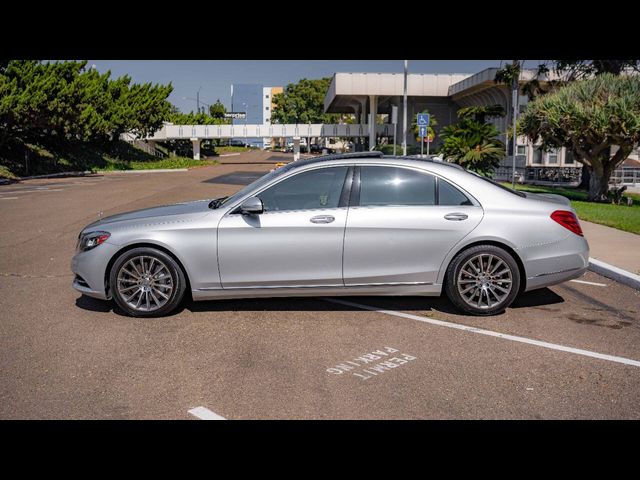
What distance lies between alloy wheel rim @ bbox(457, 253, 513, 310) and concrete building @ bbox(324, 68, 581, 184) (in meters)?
31.0

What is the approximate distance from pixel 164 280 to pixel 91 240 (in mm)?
886

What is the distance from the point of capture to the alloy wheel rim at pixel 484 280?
651cm

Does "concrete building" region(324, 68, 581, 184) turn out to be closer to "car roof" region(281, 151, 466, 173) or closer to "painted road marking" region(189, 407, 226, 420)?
"car roof" region(281, 151, 466, 173)

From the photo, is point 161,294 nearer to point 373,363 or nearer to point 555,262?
point 373,363

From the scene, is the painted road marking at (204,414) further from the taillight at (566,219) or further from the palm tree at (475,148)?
the palm tree at (475,148)

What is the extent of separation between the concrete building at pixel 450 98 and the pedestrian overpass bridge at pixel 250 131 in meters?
2.39

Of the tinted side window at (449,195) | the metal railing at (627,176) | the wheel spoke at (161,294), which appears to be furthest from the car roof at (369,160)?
the metal railing at (627,176)

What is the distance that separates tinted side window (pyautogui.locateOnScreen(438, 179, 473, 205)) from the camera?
261 inches

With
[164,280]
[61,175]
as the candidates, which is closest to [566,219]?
[164,280]

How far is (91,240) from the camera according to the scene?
6605mm
